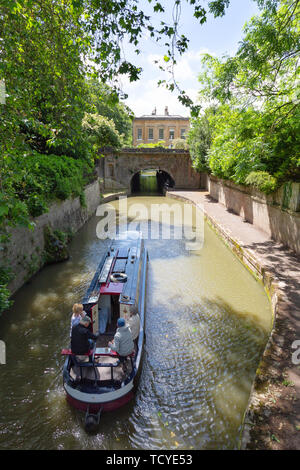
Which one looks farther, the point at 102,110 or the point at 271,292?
the point at 102,110

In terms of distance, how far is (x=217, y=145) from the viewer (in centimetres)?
1705

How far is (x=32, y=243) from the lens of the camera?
379 inches

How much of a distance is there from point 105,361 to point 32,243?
5.96m

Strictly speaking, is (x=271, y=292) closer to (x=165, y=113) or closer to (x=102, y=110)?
(x=102, y=110)

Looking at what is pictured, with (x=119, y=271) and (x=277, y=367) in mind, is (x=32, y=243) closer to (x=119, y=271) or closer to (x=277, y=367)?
(x=119, y=271)

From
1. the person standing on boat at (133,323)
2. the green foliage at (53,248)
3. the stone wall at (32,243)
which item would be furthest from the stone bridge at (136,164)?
the person standing on boat at (133,323)

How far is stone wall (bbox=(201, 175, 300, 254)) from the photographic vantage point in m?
10.1

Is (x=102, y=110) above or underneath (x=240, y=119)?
above

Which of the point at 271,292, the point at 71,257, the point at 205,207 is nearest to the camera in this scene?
the point at 271,292

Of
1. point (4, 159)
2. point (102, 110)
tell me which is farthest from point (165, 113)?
point (4, 159)

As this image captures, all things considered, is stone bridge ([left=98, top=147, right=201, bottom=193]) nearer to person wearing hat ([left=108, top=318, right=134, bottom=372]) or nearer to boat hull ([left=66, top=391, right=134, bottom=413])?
person wearing hat ([left=108, top=318, right=134, bottom=372])

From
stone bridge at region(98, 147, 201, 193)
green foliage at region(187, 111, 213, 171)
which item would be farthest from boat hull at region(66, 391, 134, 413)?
stone bridge at region(98, 147, 201, 193)
